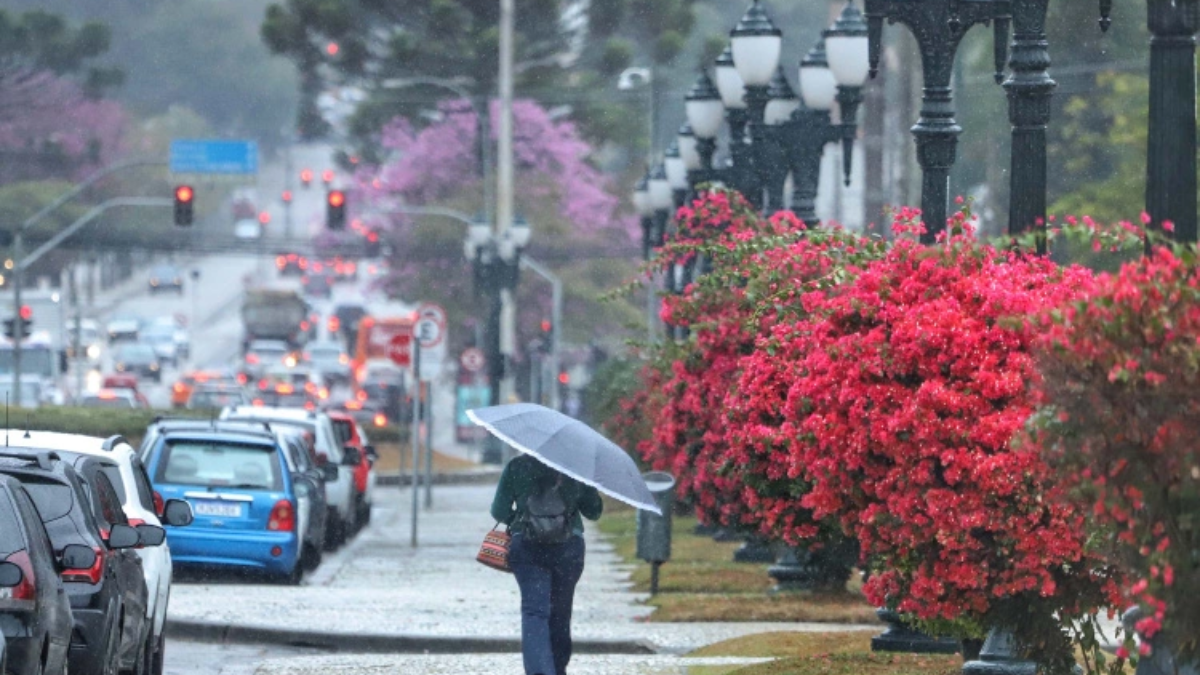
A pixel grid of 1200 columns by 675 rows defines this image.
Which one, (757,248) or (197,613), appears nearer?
(757,248)

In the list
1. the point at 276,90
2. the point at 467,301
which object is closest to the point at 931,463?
the point at 467,301

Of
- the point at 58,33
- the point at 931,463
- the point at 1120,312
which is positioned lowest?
the point at 931,463

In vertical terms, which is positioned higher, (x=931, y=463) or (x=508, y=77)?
(x=508, y=77)

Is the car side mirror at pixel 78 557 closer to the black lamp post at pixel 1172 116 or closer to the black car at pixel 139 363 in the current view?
the black lamp post at pixel 1172 116

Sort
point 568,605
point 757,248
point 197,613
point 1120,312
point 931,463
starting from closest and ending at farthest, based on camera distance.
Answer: point 1120,312
point 931,463
point 568,605
point 757,248
point 197,613

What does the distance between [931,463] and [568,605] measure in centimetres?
244

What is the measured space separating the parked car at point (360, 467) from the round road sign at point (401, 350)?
1.21 metres

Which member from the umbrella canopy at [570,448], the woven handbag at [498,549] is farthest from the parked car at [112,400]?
the umbrella canopy at [570,448]

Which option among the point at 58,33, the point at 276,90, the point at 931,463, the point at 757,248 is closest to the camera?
the point at 931,463

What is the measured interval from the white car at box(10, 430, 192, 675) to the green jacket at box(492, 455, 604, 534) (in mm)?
1984

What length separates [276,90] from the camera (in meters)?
130

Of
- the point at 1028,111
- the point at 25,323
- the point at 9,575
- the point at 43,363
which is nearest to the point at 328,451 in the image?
the point at 1028,111

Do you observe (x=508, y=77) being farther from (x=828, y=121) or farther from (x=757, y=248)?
(x=757, y=248)

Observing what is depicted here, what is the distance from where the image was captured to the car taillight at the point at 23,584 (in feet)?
32.5
